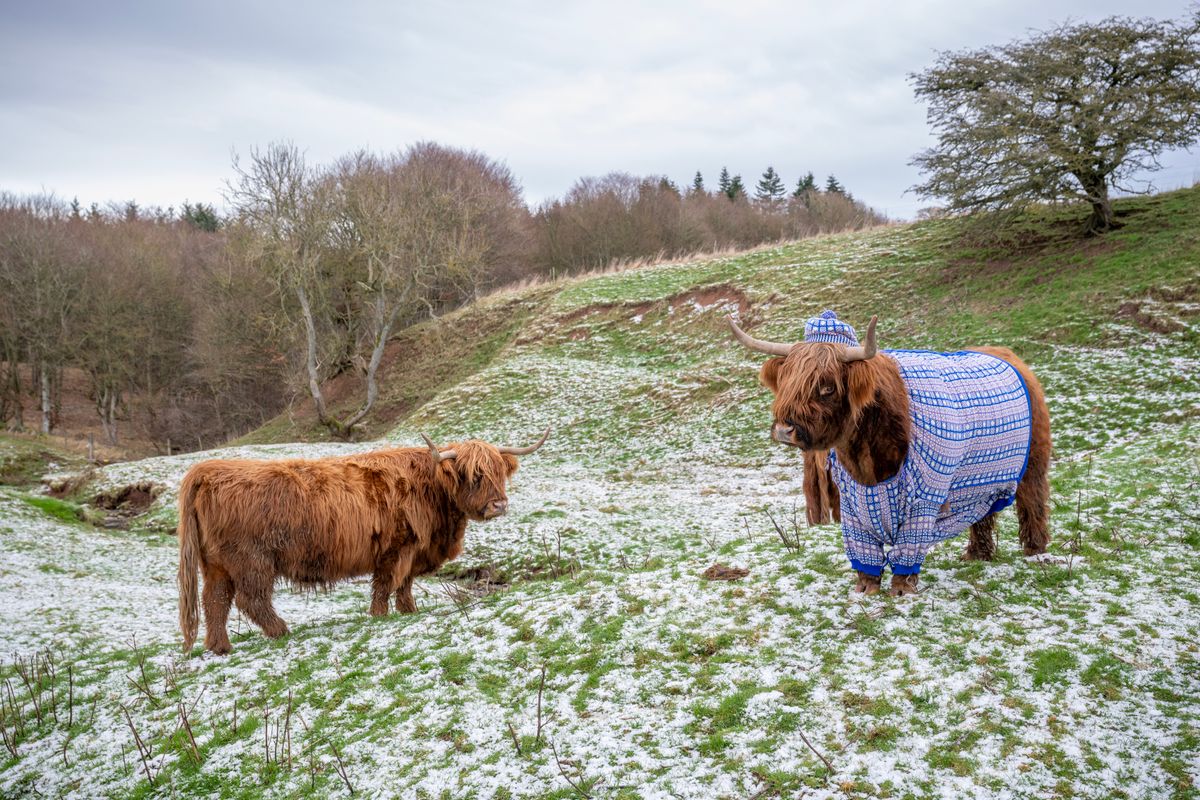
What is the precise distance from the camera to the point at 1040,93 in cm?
2120

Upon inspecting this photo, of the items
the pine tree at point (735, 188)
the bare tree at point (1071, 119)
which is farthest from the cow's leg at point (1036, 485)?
the pine tree at point (735, 188)

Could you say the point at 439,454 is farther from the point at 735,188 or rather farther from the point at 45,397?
the point at 735,188

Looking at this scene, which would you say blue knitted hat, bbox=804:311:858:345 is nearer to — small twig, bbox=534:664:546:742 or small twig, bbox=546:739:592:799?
small twig, bbox=534:664:546:742

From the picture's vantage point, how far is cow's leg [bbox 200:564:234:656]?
6746 millimetres

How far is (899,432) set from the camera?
5160 mm

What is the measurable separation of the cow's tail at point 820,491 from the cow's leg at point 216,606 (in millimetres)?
6812

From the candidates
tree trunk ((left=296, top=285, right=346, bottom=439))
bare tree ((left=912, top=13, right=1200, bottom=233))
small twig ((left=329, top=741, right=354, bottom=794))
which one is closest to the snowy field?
small twig ((left=329, top=741, right=354, bottom=794))

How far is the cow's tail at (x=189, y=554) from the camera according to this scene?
264 inches

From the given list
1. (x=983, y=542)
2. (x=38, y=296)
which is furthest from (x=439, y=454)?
(x=38, y=296)

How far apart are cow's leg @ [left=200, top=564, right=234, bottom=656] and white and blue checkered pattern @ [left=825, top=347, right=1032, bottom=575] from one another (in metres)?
5.72

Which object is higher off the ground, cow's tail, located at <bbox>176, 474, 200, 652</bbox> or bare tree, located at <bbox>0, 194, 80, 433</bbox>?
bare tree, located at <bbox>0, 194, 80, 433</bbox>

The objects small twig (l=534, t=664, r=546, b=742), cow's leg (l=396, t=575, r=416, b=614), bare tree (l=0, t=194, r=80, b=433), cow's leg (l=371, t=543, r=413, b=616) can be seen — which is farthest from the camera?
bare tree (l=0, t=194, r=80, b=433)

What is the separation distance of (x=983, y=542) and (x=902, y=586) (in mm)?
1351

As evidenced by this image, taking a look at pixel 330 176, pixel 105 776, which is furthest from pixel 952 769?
pixel 330 176
